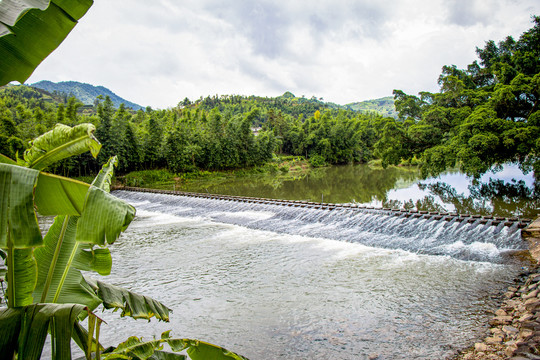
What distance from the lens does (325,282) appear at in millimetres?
6594

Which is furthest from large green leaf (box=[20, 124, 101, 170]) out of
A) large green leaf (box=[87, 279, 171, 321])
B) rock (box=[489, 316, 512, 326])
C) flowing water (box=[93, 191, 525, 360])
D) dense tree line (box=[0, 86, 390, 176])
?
dense tree line (box=[0, 86, 390, 176])

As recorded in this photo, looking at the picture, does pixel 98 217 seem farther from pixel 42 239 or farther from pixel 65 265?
pixel 65 265

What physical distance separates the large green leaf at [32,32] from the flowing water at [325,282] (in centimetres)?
420

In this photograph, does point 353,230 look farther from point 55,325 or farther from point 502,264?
point 55,325

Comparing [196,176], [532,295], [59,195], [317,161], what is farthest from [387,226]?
[317,161]

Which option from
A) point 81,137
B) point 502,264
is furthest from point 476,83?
point 81,137

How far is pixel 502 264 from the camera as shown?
692 cm

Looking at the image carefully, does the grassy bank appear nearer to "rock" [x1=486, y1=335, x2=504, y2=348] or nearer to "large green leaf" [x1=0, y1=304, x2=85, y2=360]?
"rock" [x1=486, y1=335, x2=504, y2=348]

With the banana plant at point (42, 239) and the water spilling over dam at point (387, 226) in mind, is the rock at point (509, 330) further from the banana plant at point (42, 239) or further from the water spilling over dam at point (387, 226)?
the banana plant at point (42, 239)

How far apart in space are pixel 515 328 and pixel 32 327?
18.3 ft

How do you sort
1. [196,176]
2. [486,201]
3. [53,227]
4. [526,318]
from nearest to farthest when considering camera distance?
[53,227], [526,318], [486,201], [196,176]

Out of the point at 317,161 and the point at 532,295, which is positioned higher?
the point at 317,161

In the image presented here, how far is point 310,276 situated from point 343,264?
1.06 metres

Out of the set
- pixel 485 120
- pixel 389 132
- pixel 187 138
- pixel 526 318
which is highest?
pixel 187 138
